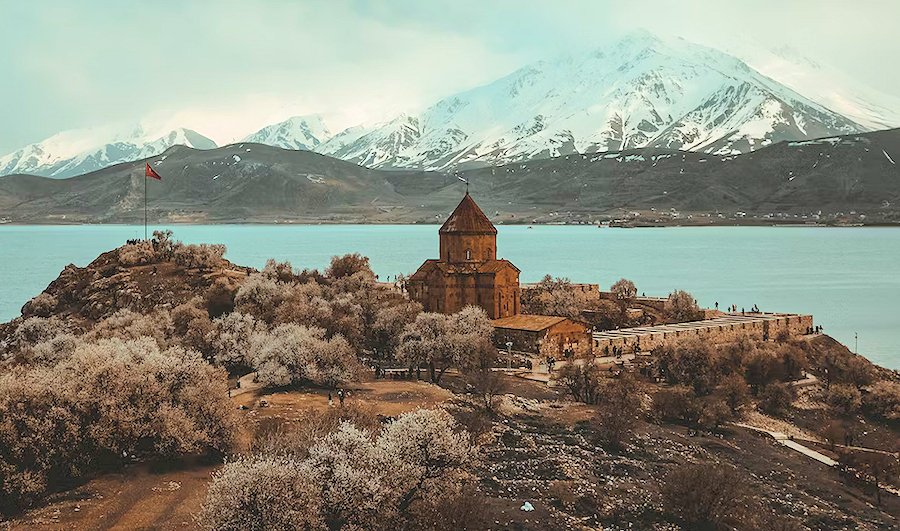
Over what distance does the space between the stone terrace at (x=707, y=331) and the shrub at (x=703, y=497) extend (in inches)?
877

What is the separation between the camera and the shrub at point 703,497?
64.2 feet

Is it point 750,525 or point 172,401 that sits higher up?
point 172,401

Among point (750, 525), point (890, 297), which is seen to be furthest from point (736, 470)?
point (890, 297)

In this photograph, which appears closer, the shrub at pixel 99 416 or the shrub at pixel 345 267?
the shrub at pixel 99 416

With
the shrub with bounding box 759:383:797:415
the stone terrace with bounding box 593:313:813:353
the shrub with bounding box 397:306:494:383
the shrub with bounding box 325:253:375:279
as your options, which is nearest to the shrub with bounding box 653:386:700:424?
the shrub with bounding box 759:383:797:415

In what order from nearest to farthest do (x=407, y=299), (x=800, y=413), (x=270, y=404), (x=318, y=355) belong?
(x=270, y=404)
(x=318, y=355)
(x=800, y=413)
(x=407, y=299)

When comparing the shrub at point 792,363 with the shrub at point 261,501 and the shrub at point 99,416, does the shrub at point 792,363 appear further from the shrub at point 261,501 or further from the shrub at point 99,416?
the shrub at point 261,501

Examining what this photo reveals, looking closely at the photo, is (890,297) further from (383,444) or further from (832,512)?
(383,444)

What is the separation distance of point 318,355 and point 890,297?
260 feet

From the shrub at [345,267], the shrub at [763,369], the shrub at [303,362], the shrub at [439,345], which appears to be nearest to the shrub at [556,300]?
the shrub at [345,267]

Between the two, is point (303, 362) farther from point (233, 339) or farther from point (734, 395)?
point (734, 395)

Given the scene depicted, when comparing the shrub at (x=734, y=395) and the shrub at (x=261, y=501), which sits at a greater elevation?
the shrub at (x=261, y=501)

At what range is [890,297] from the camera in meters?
87.8

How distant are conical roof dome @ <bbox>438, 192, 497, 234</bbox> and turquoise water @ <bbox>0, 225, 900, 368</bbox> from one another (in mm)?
29863
